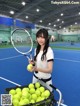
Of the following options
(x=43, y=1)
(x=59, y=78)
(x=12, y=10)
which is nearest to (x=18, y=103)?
(x=59, y=78)

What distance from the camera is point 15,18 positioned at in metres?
31.0

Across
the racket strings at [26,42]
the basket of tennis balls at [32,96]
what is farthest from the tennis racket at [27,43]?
the basket of tennis balls at [32,96]

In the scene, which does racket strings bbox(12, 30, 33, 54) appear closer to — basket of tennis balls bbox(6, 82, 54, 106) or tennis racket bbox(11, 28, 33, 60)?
tennis racket bbox(11, 28, 33, 60)

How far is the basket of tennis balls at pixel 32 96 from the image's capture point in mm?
1971

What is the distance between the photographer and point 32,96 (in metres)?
2.14

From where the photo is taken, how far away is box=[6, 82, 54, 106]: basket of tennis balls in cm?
197

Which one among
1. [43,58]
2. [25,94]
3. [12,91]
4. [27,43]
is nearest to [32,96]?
[25,94]

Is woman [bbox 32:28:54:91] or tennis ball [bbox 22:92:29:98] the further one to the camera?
woman [bbox 32:28:54:91]

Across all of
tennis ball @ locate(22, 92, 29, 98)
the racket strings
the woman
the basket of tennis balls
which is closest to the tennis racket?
the racket strings

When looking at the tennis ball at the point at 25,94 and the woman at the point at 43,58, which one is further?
the woman at the point at 43,58

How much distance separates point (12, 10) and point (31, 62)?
2600 cm

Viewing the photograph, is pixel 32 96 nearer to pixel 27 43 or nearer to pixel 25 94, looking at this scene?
pixel 25 94

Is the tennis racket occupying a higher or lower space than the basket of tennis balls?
higher

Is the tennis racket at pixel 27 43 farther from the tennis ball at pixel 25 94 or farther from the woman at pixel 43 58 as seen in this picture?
the tennis ball at pixel 25 94
